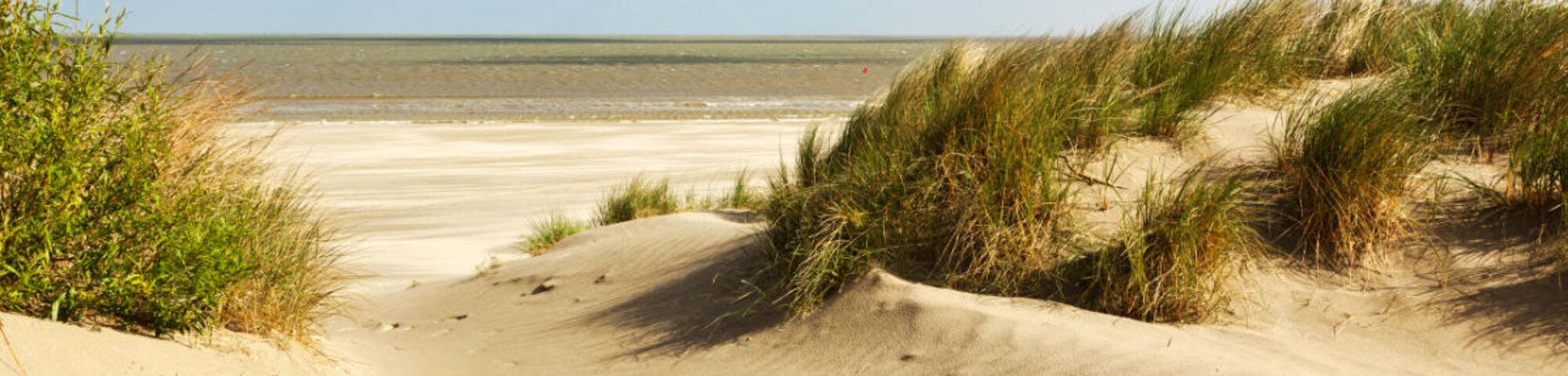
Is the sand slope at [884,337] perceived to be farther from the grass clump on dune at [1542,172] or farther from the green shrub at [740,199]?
A: the green shrub at [740,199]

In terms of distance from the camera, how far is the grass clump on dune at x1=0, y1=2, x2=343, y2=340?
14.4ft

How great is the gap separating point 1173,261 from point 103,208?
3932 mm

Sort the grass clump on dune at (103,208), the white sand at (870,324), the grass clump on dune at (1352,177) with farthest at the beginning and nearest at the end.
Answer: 1. the grass clump on dune at (1352,177)
2. the white sand at (870,324)
3. the grass clump on dune at (103,208)

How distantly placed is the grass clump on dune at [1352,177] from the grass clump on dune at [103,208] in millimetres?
4292

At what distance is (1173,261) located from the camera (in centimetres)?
536

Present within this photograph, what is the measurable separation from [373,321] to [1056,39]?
428cm

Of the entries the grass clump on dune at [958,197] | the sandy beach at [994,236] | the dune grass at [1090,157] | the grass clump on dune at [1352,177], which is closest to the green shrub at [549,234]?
the sandy beach at [994,236]

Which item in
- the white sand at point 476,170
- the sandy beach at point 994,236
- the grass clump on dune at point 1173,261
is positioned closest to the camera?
the sandy beach at point 994,236

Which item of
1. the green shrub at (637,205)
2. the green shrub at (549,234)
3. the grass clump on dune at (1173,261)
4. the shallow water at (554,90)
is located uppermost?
the grass clump on dune at (1173,261)

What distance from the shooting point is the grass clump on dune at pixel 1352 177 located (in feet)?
18.5

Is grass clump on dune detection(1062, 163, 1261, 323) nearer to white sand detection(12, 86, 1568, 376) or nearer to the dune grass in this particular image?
the dune grass

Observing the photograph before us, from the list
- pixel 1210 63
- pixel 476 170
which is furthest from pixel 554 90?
pixel 1210 63

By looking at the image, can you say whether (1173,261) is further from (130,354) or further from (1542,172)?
(130,354)

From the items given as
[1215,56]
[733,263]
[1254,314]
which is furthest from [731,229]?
[1254,314]
